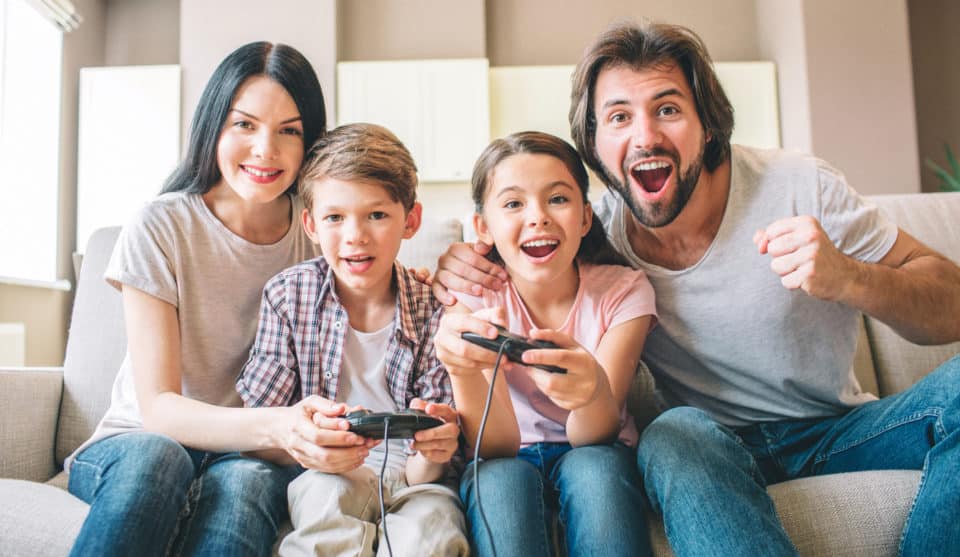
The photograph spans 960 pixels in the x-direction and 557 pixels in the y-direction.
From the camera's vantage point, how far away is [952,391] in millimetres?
1032

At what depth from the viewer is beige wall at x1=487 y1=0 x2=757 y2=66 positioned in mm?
4355

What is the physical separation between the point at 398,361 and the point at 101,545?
522mm

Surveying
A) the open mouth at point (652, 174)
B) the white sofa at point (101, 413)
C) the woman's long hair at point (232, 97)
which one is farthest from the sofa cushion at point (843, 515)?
the woman's long hair at point (232, 97)

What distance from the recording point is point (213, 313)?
127 centimetres

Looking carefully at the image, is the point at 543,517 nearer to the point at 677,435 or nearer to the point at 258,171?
the point at 677,435

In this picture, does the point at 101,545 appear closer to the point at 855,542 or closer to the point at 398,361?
the point at 398,361

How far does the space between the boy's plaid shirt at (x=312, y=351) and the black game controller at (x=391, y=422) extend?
244mm

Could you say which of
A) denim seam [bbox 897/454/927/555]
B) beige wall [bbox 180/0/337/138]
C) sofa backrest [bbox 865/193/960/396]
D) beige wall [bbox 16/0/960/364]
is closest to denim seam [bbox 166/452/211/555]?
denim seam [bbox 897/454/927/555]

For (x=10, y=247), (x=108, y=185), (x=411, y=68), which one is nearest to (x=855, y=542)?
(x=411, y=68)

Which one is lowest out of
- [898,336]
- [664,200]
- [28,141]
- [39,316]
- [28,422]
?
[28,422]

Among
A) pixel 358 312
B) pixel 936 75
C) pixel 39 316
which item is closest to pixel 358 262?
pixel 358 312

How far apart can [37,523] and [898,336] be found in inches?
65.7

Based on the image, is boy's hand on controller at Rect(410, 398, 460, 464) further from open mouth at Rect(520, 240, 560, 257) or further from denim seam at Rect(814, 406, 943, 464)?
denim seam at Rect(814, 406, 943, 464)

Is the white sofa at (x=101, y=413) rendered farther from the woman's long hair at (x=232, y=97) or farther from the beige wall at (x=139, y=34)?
the beige wall at (x=139, y=34)
